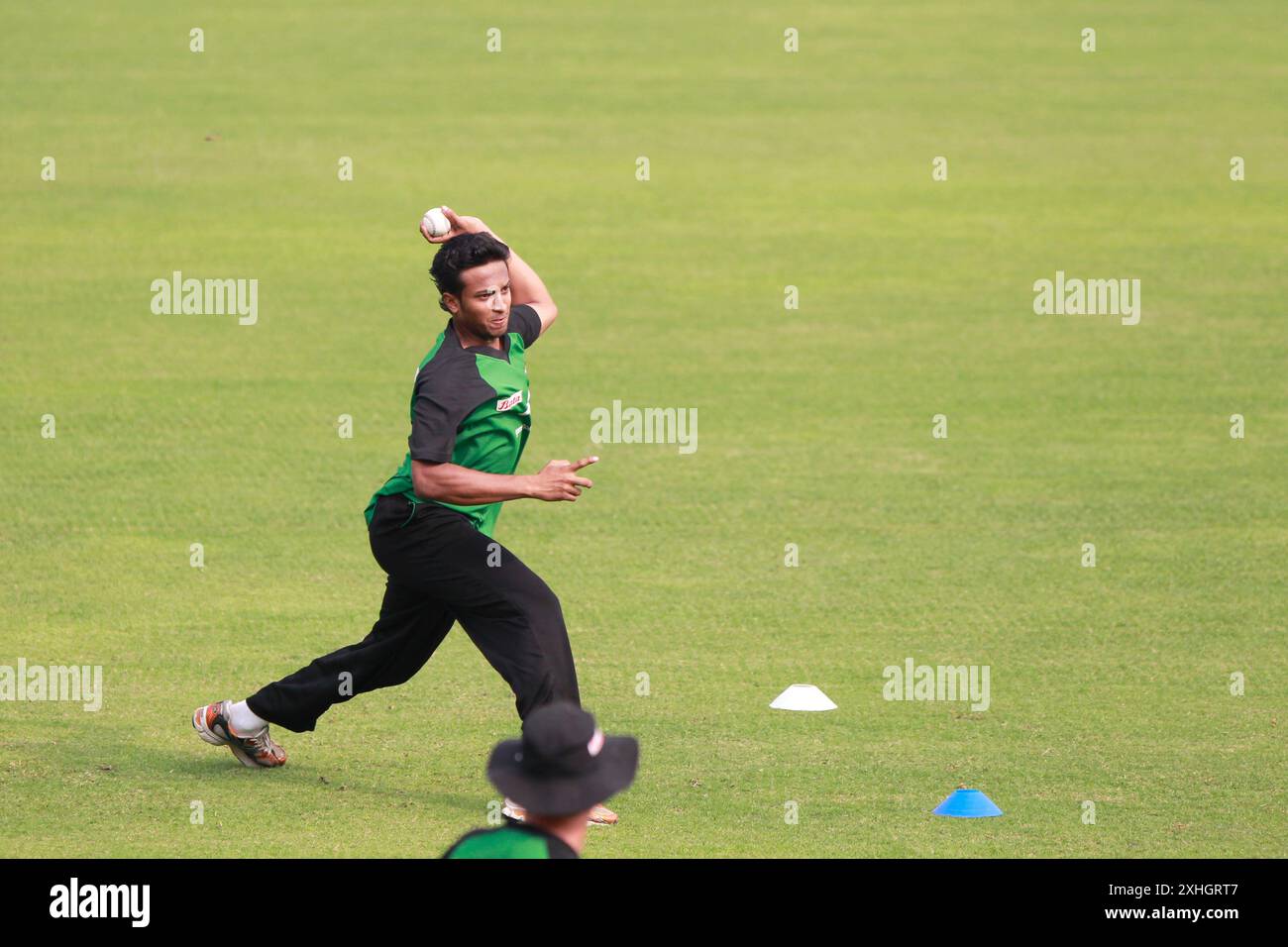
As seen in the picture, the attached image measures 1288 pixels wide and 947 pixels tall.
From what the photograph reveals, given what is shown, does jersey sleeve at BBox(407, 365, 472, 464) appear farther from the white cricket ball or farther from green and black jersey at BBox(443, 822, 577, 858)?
green and black jersey at BBox(443, 822, 577, 858)

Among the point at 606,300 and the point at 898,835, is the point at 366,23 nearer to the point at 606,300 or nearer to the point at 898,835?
the point at 606,300

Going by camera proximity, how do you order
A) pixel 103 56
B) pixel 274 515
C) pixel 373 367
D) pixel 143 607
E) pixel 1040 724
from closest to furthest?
pixel 1040 724, pixel 143 607, pixel 274 515, pixel 373 367, pixel 103 56

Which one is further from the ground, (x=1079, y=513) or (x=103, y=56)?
(x=103, y=56)

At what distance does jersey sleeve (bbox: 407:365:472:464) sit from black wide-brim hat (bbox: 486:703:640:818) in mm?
2837

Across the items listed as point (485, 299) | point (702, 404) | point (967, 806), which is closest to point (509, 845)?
point (485, 299)

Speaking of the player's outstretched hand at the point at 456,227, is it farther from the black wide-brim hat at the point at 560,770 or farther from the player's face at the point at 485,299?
the black wide-brim hat at the point at 560,770

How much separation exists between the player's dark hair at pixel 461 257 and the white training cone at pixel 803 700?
109 inches

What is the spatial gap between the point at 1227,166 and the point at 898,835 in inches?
765

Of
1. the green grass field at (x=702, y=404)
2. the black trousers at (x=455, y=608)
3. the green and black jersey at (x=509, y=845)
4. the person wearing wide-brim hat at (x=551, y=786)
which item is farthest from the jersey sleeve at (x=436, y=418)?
the green and black jersey at (x=509, y=845)

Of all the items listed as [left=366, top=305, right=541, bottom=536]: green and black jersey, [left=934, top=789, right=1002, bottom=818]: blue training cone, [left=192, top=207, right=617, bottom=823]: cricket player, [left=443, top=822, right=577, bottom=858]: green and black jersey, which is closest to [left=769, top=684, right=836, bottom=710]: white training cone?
[left=934, top=789, right=1002, bottom=818]: blue training cone

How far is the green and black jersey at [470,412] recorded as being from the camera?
23.9 feet

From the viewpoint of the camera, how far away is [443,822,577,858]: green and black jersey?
431cm

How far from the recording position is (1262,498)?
43.3 feet
